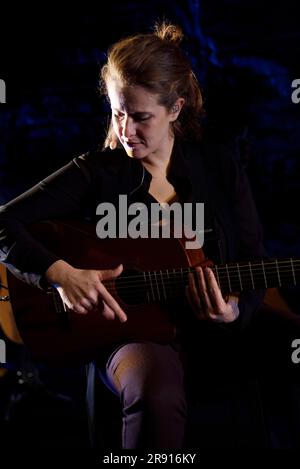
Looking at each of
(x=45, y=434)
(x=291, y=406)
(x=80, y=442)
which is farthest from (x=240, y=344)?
(x=45, y=434)

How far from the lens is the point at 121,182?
1854 mm

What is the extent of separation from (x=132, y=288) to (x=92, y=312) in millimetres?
145

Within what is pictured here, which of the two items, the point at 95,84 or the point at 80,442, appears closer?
the point at 80,442

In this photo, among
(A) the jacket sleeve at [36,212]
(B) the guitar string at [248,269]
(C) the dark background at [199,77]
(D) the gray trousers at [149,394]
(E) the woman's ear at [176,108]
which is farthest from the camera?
(C) the dark background at [199,77]

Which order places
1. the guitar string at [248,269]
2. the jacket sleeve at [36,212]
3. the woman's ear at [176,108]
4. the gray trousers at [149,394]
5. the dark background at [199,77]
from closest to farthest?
the gray trousers at [149,394] → the guitar string at [248,269] → the jacket sleeve at [36,212] → the woman's ear at [176,108] → the dark background at [199,77]

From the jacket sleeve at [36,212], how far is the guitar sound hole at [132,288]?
0.21 m

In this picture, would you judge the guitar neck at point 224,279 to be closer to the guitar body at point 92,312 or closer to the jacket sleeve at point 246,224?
the guitar body at point 92,312

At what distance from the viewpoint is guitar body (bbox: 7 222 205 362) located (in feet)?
5.56

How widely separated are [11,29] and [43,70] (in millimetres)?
245

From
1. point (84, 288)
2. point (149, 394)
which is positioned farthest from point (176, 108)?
point (149, 394)

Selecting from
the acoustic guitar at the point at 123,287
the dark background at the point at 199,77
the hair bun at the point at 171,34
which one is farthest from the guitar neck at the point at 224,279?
the dark background at the point at 199,77

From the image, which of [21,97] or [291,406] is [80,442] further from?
[21,97]

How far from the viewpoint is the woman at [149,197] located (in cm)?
155

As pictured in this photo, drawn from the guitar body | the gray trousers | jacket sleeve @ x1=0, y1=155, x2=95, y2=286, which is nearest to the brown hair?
jacket sleeve @ x1=0, y1=155, x2=95, y2=286
